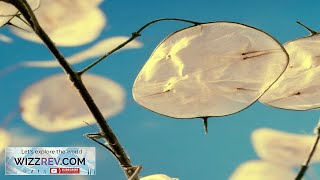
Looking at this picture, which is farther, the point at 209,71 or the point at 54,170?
the point at 54,170

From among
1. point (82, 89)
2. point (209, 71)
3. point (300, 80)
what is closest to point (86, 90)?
point (82, 89)

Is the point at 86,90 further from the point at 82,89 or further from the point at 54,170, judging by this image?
the point at 54,170

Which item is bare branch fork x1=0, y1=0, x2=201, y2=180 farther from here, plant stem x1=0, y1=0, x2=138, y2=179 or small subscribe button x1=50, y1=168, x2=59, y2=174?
small subscribe button x1=50, y1=168, x2=59, y2=174

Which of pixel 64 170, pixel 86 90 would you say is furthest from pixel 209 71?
pixel 64 170

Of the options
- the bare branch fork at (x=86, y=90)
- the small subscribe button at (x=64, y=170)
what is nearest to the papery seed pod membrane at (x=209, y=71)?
the bare branch fork at (x=86, y=90)

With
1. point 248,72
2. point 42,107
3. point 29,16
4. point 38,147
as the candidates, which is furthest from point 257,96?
point 38,147

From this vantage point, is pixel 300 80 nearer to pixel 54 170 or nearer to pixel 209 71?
pixel 209 71

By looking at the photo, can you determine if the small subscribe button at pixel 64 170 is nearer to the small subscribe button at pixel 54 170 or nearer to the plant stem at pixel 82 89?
the small subscribe button at pixel 54 170

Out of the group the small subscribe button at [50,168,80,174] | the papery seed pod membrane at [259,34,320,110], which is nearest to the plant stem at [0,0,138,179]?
the papery seed pod membrane at [259,34,320,110]
